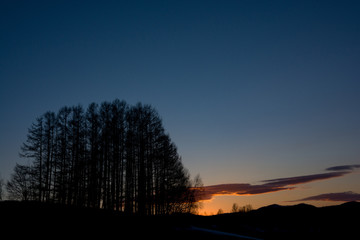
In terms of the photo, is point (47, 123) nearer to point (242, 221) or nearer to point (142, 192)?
point (142, 192)

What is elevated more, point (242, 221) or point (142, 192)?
point (142, 192)

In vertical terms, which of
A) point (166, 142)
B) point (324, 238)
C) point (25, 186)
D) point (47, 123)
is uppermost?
point (47, 123)

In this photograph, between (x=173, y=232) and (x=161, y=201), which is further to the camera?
(x=161, y=201)

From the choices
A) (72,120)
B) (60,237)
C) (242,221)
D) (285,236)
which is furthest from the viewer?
→ (72,120)

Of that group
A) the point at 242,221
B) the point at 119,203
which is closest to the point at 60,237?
the point at 242,221

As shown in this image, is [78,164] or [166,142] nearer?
[78,164]

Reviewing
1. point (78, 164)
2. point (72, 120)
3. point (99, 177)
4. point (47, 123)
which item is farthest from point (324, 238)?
point (47, 123)

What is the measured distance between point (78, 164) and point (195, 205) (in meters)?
15.1

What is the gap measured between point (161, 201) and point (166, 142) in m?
6.60

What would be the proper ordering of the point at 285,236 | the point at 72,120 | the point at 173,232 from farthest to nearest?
the point at 72,120 < the point at 285,236 < the point at 173,232

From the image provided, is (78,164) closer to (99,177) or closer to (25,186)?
(99,177)

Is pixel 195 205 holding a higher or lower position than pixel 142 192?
lower

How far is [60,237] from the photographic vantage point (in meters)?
7.30

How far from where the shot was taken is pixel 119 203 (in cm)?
2500
